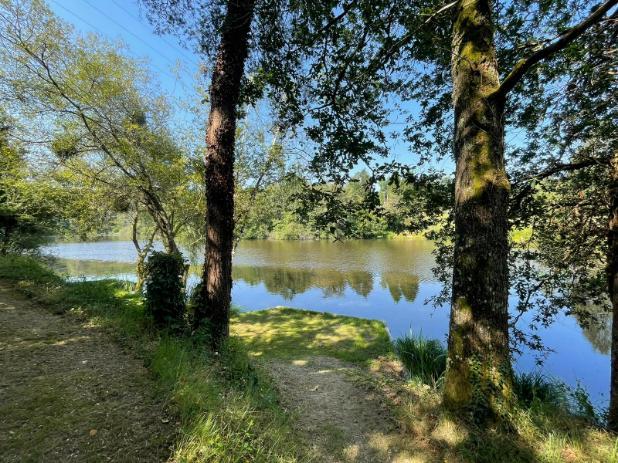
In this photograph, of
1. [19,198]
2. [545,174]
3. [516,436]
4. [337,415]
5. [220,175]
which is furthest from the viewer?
[19,198]

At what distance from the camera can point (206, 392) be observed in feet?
8.92

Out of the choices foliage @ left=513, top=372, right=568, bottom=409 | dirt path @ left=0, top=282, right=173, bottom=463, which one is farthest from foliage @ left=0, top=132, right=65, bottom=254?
foliage @ left=513, top=372, right=568, bottom=409

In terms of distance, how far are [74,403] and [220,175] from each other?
9.59ft

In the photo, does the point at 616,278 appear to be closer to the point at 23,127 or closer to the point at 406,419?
the point at 406,419

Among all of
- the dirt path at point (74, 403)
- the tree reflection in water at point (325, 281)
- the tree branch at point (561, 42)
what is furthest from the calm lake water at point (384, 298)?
the dirt path at point (74, 403)

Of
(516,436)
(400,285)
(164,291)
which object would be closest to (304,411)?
(516,436)

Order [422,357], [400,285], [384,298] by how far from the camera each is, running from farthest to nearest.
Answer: [400,285] < [384,298] < [422,357]

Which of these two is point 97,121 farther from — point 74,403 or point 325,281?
point 325,281

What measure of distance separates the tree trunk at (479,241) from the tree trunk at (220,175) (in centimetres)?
289

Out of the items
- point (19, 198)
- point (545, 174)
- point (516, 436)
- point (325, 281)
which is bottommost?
point (325, 281)

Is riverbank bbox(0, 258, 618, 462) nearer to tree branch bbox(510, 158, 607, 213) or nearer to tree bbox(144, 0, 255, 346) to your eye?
tree bbox(144, 0, 255, 346)

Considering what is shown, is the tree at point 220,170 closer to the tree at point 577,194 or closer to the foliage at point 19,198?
the tree at point 577,194

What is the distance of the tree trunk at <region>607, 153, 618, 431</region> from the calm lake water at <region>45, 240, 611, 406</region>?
0.71m

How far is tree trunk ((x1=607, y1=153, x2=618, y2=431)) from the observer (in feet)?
11.0
